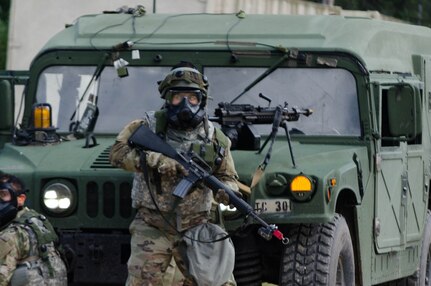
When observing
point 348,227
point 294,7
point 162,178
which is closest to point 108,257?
point 162,178

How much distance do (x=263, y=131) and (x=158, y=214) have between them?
1.71m

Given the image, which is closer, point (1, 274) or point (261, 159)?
point (1, 274)

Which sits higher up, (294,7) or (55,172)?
(294,7)

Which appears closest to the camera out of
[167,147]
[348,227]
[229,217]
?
[167,147]

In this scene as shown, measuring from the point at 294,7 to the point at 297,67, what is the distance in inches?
357

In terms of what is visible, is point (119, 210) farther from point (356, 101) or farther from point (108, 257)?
point (356, 101)

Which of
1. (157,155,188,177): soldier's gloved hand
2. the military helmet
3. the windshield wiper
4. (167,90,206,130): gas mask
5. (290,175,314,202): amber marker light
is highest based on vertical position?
the windshield wiper

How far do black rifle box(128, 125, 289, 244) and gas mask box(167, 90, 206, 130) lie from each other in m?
0.15

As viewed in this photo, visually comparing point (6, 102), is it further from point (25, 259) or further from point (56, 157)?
point (25, 259)

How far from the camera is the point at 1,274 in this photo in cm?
942

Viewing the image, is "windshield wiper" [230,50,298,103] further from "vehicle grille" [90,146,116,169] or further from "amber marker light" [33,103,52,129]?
"amber marker light" [33,103,52,129]

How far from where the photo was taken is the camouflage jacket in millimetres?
9352

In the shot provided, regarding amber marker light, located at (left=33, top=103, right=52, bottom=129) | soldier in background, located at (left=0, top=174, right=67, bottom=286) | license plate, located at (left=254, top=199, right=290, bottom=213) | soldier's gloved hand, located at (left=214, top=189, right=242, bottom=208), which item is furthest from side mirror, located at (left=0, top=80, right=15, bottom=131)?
soldier's gloved hand, located at (left=214, top=189, right=242, bottom=208)

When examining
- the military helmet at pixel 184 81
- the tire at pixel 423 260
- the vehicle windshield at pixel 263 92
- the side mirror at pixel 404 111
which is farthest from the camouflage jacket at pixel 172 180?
the tire at pixel 423 260
